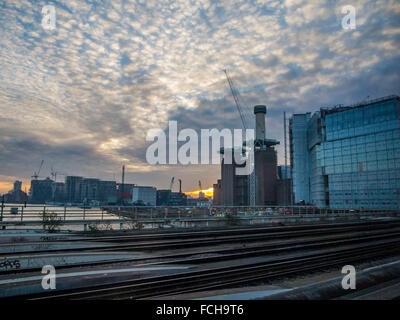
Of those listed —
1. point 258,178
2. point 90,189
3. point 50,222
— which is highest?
point 258,178

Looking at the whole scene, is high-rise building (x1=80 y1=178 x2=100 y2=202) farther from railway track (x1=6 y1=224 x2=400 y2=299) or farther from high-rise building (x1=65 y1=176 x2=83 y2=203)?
railway track (x1=6 y1=224 x2=400 y2=299)

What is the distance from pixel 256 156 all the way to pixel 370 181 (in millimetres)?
47519

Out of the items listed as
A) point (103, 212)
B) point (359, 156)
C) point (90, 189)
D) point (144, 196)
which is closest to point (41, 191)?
point (90, 189)

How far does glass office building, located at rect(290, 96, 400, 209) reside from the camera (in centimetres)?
7656

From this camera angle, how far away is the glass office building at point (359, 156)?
76562 millimetres

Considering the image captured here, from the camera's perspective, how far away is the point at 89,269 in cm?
938

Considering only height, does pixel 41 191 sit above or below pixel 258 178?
below

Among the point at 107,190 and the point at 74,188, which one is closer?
the point at 74,188

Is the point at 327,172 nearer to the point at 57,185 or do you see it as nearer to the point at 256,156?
the point at 256,156

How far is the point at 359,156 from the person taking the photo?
84062 mm

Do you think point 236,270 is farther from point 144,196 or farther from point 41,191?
point 41,191

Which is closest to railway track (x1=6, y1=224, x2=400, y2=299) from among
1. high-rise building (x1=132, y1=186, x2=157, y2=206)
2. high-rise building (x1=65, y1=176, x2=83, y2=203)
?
high-rise building (x1=132, y1=186, x2=157, y2=206)

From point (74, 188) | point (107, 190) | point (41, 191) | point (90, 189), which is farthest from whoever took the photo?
point (107, 190)
